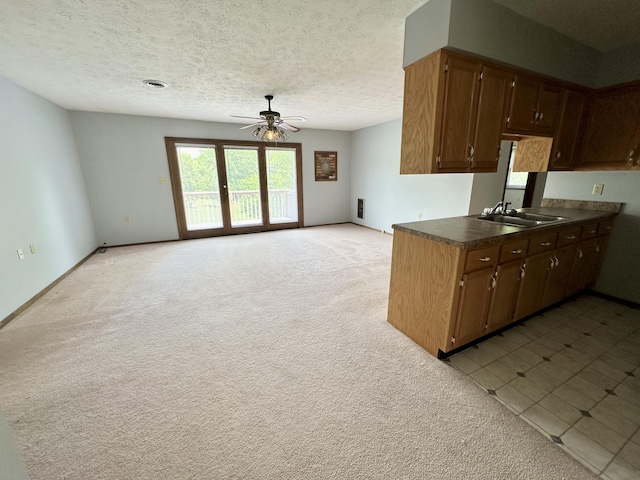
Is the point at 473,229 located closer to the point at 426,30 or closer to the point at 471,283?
the point at 471,283

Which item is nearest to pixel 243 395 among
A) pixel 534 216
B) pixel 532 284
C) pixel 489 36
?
pixel 532 284

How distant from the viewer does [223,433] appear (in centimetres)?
138

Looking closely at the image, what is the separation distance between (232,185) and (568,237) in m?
5.41

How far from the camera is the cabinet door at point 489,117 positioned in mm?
1943

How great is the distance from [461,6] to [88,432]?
3.34 metres

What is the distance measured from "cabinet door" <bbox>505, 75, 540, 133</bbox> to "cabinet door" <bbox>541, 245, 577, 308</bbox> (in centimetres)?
115

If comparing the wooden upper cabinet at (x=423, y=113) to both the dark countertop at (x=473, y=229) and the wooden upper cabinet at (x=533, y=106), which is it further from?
the wooden upper cabinet at (x=533, y=106)

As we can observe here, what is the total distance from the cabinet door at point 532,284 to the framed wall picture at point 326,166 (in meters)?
4.86

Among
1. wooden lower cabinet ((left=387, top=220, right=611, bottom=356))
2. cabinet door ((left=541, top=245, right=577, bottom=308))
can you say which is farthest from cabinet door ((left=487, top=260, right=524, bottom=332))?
cabinet door ((left=541, top=245, right=577, bottom=308))

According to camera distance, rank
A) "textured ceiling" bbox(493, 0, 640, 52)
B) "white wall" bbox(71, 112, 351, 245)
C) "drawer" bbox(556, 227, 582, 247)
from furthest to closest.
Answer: "white wall" bbox(71, 112, 351, 245) < "drawer" bbox(556, 227, 582, 247) < "textured ceiling" bbox(493, 0, 640, 52)

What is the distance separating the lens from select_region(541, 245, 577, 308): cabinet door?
7.59 ft

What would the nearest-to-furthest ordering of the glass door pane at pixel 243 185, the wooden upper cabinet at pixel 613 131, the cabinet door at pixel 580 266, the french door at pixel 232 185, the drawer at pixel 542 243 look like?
the drawer at pixel 542 243
the wooden upper cabinet at pixel 613 131
the cabinet door at pixel 580 266
the french door at pixel 232 185
the glass door pane at pixel 243 185

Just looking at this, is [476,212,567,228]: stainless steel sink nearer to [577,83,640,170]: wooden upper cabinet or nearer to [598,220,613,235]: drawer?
[598,220,613,235]: drawer

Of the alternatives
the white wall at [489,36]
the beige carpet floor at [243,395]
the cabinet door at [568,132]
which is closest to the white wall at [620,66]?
the cabinet door at [568,132]
